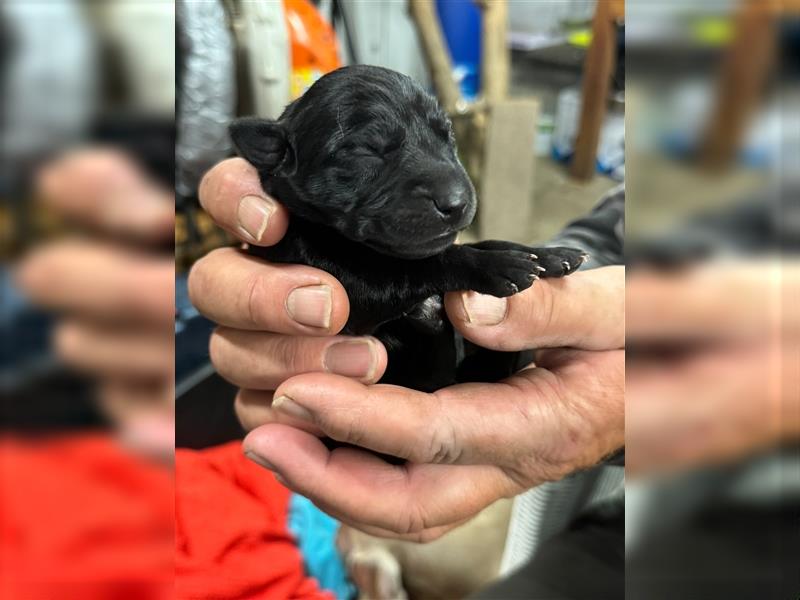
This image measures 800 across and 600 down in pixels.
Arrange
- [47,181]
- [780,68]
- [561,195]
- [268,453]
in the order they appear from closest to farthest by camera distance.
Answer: [47,181] → [780,68] → [268,453] → [561,195]

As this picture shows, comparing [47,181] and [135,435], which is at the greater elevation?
[47,181]

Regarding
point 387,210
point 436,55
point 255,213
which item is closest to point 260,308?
point 255,213

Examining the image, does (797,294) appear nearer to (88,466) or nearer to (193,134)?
(88,466)

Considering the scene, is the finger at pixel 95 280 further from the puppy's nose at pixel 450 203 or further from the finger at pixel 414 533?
the finger at pixel 414 533

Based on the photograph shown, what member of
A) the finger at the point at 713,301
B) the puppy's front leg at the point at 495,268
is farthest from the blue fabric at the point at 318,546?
the finger at the point at 713,301

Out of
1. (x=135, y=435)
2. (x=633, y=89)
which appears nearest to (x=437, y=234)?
(x=633, y=89)
